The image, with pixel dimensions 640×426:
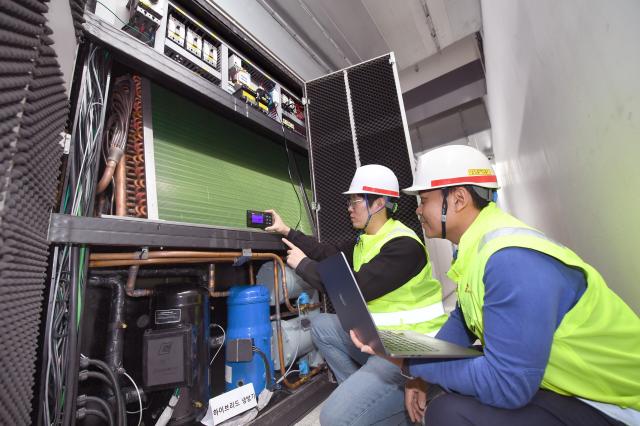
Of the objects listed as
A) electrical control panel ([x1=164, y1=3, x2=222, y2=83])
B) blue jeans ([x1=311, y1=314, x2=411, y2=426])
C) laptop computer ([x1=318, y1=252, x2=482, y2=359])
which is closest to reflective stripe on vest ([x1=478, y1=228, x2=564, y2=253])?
laptop computer ([x1=318, y1=252, x2=482, y2=359])

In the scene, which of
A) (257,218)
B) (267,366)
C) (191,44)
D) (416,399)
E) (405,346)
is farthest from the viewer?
(257,218)

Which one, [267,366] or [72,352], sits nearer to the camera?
[72,352]

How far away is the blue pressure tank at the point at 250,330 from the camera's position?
1783 mm

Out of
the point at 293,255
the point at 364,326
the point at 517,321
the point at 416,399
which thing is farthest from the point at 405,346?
the point at 293,255

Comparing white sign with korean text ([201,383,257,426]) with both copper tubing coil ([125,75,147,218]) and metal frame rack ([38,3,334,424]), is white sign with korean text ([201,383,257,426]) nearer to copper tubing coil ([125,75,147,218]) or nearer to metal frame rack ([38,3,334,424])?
metal frame rack ([38,3,334,424])

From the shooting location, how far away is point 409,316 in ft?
5.10

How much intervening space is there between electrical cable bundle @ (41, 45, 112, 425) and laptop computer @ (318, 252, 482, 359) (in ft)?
3.37

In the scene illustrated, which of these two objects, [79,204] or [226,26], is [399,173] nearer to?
[226,26]

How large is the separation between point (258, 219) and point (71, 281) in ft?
3.56

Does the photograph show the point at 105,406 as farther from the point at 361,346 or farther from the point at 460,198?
the point at 460,198

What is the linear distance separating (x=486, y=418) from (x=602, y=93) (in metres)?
1.07

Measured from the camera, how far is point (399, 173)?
2.28 m

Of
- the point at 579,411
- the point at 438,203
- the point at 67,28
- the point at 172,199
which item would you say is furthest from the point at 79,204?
the point at 579,411

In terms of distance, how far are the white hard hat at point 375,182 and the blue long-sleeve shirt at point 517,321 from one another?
1.21 meters
